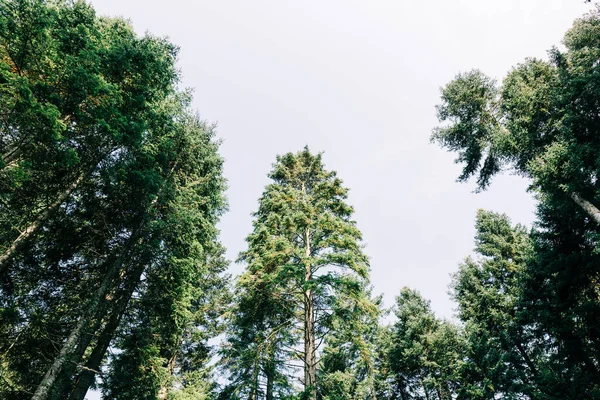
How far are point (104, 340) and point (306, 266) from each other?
874 cm

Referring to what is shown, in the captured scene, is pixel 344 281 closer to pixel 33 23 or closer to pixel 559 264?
pixel 559 264

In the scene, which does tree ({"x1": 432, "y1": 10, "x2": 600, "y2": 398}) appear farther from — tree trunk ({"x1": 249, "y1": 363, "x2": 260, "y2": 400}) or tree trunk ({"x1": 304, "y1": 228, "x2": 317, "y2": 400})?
tree trunk ({"x1": 249, "y1": 363, "x2": 260, "y2": 400})

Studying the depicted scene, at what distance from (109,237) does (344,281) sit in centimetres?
1052

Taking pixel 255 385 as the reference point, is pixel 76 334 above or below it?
above

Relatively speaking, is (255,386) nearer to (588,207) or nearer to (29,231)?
(29,231)

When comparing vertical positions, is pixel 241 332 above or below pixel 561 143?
below

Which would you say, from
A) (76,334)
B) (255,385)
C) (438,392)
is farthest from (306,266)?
(438,392)

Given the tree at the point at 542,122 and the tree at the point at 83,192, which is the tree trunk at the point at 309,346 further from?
the tree at the point at 542,122

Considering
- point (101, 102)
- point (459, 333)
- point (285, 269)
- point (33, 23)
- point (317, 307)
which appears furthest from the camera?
point (459, 333)

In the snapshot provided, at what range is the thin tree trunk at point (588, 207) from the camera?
9.31 meters

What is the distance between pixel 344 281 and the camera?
966 cm

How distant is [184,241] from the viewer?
12.3m

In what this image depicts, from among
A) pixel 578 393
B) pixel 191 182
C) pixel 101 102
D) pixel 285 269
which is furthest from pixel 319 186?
pixel 578 393

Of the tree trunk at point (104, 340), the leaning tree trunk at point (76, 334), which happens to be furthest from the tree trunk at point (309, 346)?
the leaning tree trunk at point (76, 334)
